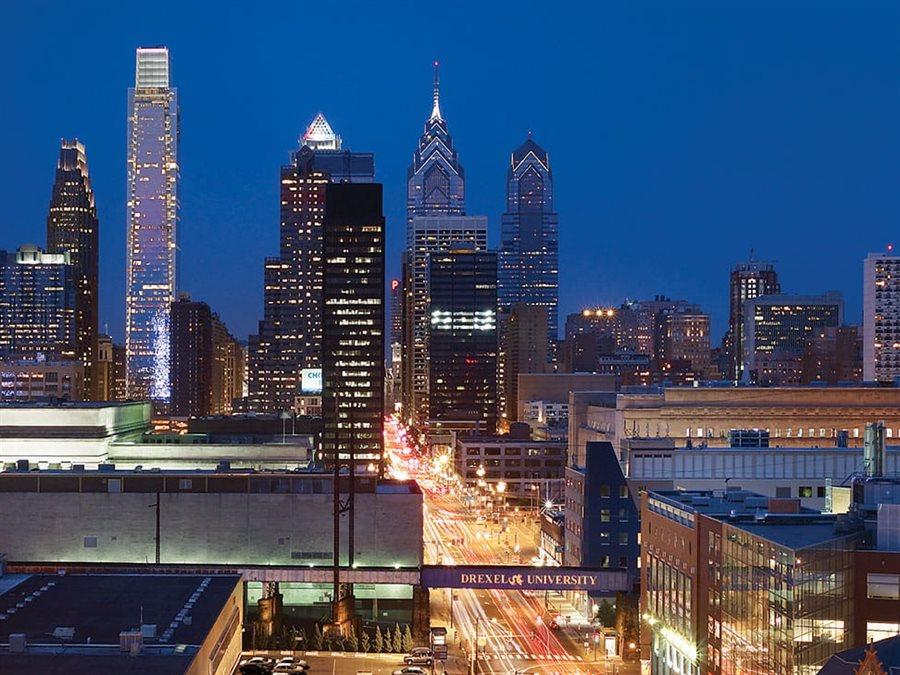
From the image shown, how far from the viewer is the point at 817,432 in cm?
14250

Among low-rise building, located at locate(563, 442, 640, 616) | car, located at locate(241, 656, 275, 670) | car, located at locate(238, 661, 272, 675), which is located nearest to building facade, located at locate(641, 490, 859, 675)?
low-rise building, located at locate(563, 442, 640, 616)

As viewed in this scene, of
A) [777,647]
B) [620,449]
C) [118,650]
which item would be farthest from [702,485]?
[118,650]

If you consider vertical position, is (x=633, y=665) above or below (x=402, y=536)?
below

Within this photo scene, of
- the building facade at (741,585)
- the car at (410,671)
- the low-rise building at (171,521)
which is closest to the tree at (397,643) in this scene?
the car at (410,671)

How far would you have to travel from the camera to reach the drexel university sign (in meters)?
85.2

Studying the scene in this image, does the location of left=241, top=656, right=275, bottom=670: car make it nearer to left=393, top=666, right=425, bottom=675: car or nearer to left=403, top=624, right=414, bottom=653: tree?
left=393, top=666, right=425, bottom=675: car

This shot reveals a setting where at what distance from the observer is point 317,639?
82.1 m

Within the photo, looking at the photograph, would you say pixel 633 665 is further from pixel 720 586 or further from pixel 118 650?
pixel 118 650

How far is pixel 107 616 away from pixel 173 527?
1161 inches

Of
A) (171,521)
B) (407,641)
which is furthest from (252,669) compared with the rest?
(171,521)

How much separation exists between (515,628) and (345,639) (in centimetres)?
1583

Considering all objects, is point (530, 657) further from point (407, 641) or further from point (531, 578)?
point (407, 641)

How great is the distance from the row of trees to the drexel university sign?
4602 mm

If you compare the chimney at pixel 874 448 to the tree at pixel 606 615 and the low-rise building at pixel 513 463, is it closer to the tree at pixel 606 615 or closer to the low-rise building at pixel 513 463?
the tree at pixel 606 615
